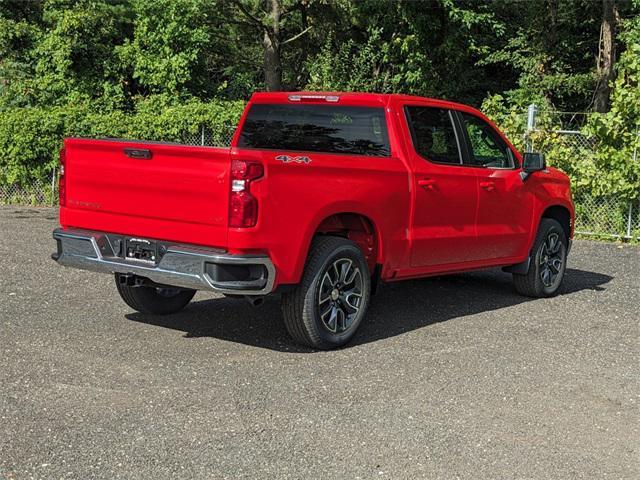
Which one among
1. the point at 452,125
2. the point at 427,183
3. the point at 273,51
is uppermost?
the point at 273,51

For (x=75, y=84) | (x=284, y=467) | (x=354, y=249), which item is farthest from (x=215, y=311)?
(x=75, y=84)

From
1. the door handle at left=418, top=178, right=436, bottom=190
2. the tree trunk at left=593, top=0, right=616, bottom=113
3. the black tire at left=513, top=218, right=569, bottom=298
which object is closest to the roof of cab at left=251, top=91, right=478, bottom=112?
the door handle at left=418, top=178, right=436, bottom=190

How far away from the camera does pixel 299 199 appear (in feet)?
20.8

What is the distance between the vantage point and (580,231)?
48.1 ft

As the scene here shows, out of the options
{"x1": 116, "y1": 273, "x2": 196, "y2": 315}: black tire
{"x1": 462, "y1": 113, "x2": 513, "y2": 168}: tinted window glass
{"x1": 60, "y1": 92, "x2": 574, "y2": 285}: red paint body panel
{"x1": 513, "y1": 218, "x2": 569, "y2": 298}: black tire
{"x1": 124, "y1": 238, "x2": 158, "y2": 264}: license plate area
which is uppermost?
{"x1": 462, "y1": 113, "x2": 513, "y2": 168}: tinted window glass

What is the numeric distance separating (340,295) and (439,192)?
1.46m

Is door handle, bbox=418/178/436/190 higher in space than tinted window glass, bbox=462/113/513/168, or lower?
lower

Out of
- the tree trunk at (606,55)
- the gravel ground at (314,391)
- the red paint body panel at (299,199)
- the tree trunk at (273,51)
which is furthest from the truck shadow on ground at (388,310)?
the tree trunk at (273,51)

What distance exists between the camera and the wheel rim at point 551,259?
930cm

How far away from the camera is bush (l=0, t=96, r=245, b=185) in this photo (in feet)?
55.0

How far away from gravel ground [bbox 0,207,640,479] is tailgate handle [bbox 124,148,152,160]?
4.65ft

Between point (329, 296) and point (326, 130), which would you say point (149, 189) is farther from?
point (326, 130)

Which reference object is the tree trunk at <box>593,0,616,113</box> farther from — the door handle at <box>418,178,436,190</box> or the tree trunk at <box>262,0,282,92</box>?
the door handle at <box>418,178,436,190</box>

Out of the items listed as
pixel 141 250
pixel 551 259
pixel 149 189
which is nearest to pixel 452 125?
pixel 551 259
